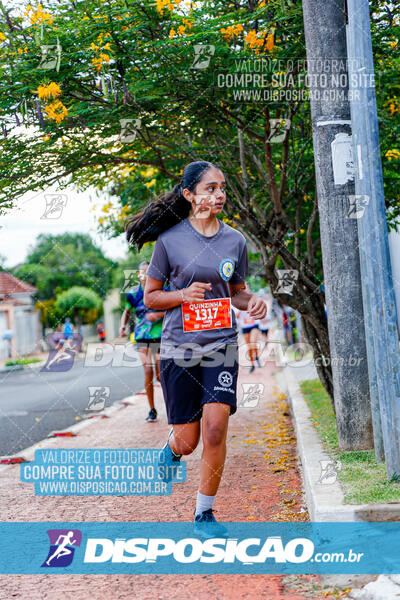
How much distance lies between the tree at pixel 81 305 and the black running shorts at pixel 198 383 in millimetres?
36138

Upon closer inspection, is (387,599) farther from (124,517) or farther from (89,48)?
(89,48)

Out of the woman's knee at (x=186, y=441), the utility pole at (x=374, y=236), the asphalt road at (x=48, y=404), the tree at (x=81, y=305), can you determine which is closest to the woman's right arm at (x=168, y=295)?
the woman's knee at (x=186, y=441)

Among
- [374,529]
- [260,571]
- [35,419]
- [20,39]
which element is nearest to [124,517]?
[260,571]

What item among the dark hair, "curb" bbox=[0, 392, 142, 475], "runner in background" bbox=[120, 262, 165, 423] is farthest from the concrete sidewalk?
the dark hair

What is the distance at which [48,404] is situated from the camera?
11820 millimetres

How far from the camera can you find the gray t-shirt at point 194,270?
414 cm

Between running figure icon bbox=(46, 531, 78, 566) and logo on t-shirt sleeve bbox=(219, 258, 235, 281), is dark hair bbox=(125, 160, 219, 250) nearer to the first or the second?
logo on t-shirt sleeve bbox=(219, 258, 235, 281)

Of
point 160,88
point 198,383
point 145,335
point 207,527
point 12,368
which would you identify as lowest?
point 12,368

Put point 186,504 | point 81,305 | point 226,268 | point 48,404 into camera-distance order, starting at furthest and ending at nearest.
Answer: point 81,305 < point 48,404 < point 186,504 < point 226,268

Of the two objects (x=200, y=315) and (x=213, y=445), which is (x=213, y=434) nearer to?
(x=213, y=445)

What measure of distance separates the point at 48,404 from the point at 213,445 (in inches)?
325

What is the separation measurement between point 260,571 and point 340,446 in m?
1.43

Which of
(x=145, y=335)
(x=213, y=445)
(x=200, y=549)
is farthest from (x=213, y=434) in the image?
(x=145, y=335)

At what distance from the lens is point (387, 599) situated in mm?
2930
